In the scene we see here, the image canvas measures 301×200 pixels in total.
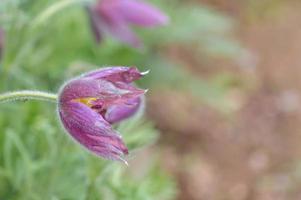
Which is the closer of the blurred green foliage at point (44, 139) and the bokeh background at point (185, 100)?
the blurred green foliage at point (44, 139)

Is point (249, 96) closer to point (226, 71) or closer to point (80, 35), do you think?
point (226, 71)

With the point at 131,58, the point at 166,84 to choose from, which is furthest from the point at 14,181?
the point at 166,84

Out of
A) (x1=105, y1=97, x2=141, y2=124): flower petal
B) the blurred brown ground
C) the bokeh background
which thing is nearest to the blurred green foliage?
the bokeh background

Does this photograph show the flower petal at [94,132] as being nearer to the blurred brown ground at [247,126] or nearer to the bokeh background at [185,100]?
the bokeh background at [185,100]

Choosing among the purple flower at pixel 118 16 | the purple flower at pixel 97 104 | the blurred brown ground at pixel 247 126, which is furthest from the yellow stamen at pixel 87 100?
the blurred brown ground at pixel 247 126

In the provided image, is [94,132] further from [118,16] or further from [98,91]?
[118,16]

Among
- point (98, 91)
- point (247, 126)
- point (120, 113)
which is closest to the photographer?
point (98, 91)

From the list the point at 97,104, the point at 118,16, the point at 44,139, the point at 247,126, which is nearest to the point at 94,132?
the point at 97,104
